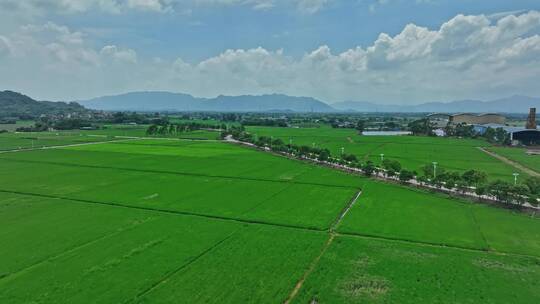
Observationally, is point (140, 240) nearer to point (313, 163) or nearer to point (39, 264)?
point (39, 264)

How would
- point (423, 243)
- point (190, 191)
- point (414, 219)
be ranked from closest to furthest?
1. point (423, 243)
2. point (414, 219)
3. point (190, 191)

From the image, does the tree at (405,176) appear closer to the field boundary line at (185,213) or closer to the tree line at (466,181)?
the tree line at (466,181)

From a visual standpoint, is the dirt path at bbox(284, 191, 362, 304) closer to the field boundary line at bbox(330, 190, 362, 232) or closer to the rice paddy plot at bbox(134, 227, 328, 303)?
the field boundary line at bbox(330, 190, 362, 232)

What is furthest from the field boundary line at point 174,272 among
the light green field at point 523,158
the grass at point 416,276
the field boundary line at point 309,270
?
the light green field at point 523,158

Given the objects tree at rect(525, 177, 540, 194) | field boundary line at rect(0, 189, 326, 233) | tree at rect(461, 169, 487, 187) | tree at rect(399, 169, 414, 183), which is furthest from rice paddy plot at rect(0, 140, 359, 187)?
tree at rect(525, 177, 540, 194)

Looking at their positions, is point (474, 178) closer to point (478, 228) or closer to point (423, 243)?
point (478, 228)

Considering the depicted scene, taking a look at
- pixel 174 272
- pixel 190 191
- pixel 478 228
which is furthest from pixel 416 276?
pixel 190 191
